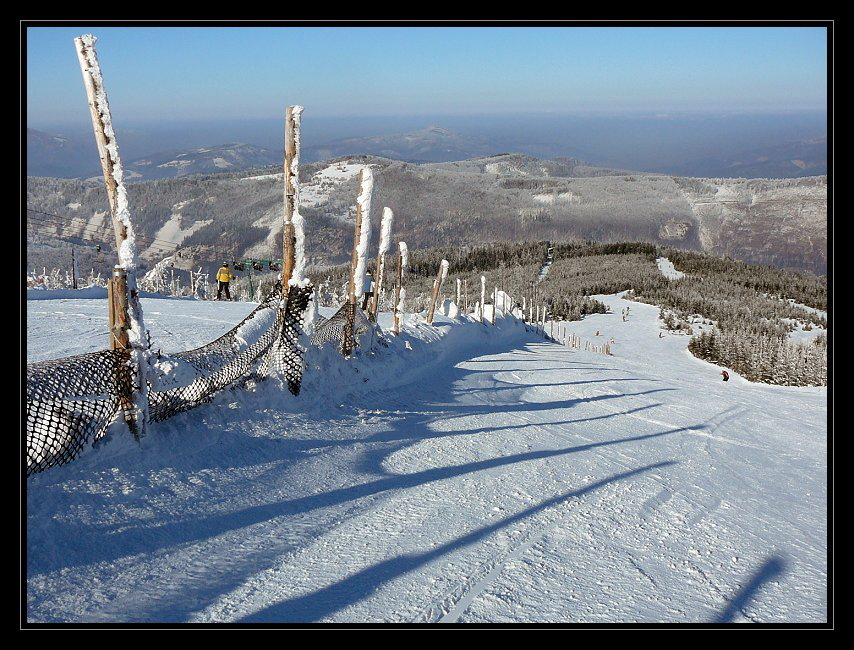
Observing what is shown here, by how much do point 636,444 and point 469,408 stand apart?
234cm

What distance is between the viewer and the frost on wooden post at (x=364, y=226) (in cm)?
979

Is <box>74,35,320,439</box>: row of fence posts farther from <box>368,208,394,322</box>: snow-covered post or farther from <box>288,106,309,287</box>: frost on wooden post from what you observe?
<box>368,208,394,322</box>: snow-covered post

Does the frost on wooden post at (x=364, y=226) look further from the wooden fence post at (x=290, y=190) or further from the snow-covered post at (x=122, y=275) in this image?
the snow-covered post at (x=122, y=275)

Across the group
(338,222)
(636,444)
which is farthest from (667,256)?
(636,444)

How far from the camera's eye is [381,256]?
39.8 ft

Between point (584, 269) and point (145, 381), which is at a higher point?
point (584, 269)

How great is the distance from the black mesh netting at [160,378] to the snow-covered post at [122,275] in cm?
7

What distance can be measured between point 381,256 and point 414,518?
763cm

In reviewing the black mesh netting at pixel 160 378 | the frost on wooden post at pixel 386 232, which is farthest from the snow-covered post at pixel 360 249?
the frost on wooden post at pixel 386 232

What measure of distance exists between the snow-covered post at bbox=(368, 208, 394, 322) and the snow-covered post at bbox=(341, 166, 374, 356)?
1.42 meters
